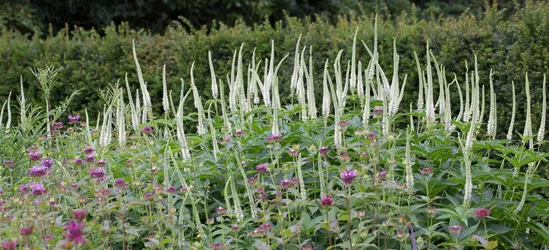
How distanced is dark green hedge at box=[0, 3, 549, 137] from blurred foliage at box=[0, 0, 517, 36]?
10.2 feet

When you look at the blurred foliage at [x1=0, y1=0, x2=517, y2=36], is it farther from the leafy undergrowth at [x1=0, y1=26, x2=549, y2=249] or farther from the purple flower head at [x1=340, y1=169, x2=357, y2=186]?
the purple flower head at [x1=340, y1=169, x2=357, y2=186]

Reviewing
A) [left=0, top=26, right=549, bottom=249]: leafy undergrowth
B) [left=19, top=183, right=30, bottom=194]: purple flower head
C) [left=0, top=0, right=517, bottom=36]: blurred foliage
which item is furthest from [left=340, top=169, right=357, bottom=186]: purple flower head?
[left=0, top=0, right=517, bottom=36]: blurred foliage

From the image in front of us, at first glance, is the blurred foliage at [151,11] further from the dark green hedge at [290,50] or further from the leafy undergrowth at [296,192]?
the leafy undergrowth at [296,192]

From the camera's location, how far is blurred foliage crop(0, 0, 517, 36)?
12.4 m

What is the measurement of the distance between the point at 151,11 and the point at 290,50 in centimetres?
619

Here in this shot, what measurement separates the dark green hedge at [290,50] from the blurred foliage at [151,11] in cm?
312

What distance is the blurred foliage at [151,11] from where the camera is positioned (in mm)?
12430

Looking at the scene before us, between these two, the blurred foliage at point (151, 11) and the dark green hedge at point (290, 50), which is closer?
the dark green hedge at point (290, 50)

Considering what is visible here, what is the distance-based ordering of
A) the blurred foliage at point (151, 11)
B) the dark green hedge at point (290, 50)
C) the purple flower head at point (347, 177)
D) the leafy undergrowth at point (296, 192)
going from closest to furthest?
the purple flower head at point (347, 177) → the leafy undergrowth at point (296, 192) → the dark green hedge at point (290, 50) → the blurred foliage at point (151, 11)

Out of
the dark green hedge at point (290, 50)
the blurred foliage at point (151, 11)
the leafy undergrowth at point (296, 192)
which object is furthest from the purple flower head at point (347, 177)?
the blurred foliage at point (151, 11)

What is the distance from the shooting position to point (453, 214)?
3.35m

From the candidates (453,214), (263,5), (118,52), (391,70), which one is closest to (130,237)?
(453,214)

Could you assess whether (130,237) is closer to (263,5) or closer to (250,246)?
(250,246)

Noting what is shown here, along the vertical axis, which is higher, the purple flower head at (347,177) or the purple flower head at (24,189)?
the purple flower head at (347,177)
